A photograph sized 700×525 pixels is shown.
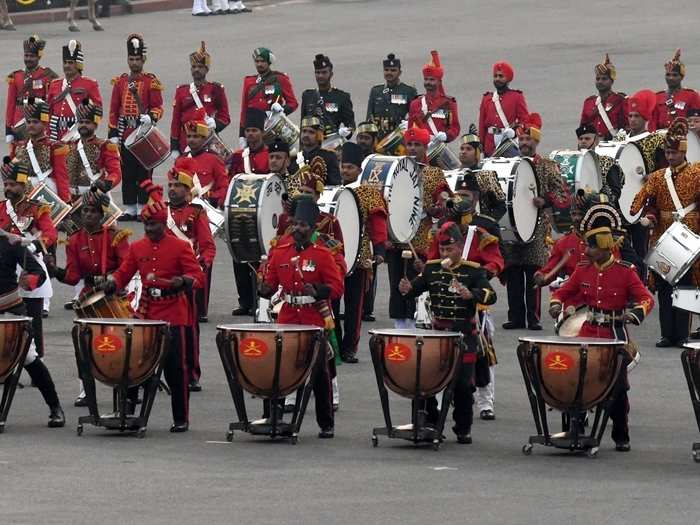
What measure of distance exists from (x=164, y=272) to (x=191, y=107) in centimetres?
891

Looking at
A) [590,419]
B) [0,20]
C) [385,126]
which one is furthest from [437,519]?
[0,20]

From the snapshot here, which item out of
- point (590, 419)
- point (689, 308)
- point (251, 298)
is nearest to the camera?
point (590, 419)

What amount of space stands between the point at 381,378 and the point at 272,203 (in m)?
4.48

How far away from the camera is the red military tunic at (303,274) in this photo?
1577 cm

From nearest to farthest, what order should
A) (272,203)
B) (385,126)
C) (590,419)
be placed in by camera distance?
(590,419), (272,203), (385,126)

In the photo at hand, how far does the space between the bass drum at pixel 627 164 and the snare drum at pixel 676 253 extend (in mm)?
3789

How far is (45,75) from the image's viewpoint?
24516 mm

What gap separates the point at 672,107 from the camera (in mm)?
24266

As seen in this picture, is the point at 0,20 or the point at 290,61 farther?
the point at 0,20

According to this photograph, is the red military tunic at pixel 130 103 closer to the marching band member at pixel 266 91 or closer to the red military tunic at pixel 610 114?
the marching band member at pixel 266 91

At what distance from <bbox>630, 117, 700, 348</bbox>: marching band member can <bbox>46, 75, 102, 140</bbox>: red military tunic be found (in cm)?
653

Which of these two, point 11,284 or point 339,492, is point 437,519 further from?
point 11,284

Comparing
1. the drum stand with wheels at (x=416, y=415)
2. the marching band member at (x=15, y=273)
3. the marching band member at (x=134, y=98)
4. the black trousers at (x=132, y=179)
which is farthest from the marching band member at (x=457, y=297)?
the black trousers at (x=132, y=179)

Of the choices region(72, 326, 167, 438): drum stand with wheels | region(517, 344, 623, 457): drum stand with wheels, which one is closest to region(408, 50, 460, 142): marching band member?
region(72, 326, 167, 438): drum stand with wheels
